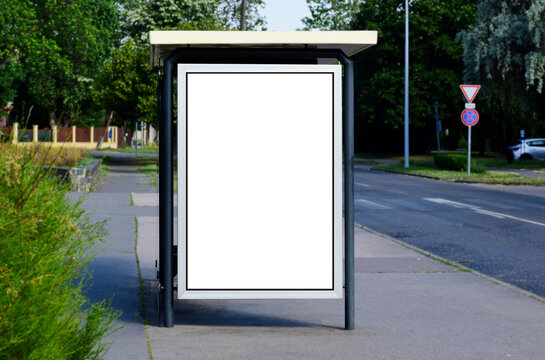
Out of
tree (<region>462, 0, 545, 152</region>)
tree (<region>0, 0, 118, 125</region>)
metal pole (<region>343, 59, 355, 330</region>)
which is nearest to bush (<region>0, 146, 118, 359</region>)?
metal pole (<region>343, 59, 355, 330</region>)

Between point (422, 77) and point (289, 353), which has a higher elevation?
point (422, 77)

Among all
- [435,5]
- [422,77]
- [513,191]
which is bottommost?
[513,191]

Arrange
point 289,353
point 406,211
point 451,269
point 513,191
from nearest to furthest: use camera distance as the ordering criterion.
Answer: point 289,353
point 451,269
point 406,211
point 513,191

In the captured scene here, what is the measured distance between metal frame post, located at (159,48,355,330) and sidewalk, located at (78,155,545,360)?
30cm

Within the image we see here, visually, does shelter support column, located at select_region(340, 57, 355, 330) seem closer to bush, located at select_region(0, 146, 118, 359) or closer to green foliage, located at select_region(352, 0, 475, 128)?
bush, located at select_region(0, 146, 118, 359)

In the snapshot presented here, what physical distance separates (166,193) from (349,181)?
1.34 m

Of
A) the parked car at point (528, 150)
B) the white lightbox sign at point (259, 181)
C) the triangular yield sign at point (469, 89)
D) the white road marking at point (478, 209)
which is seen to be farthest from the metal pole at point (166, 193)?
the parked car at point (528, 150)

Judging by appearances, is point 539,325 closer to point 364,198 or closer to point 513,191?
point 364,198

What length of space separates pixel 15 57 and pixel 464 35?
2285cm

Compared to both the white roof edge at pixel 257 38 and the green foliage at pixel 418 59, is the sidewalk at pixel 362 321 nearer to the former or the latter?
the white roof edge at pixel 257 38

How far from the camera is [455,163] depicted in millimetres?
35281

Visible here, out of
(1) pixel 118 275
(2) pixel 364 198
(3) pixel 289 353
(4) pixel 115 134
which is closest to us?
(3) pixel 289 353

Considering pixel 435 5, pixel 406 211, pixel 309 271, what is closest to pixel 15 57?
pixel 435 5

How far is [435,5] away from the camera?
55.8 meters
